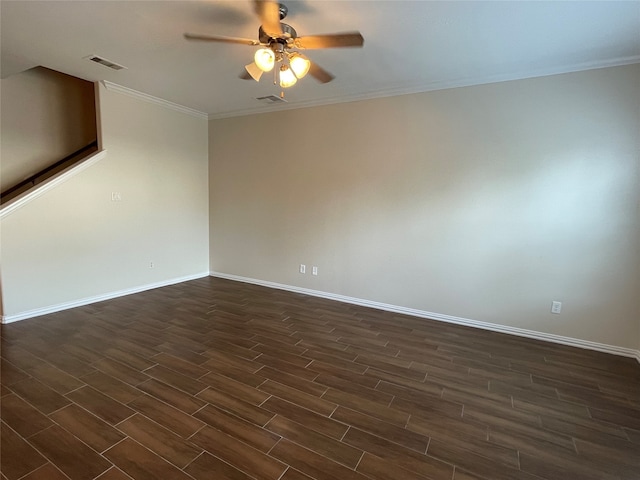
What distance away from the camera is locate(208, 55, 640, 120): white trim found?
114 inches

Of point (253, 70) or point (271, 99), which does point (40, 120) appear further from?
point (253, 70)

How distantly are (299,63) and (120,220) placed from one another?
11.1ft

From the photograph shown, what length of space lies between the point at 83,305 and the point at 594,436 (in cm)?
504

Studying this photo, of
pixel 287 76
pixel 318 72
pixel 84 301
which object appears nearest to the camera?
pixel 287 76

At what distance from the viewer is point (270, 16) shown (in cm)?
197

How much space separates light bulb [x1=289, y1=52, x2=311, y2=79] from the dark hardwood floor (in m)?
2.35

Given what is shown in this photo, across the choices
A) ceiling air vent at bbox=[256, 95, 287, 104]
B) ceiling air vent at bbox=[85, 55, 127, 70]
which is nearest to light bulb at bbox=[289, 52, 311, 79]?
ceiling air vent at bbox=[256, 95, 287, 104]

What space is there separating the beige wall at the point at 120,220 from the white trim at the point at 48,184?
0.15 feet

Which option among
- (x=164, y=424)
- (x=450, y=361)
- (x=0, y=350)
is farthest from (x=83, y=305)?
(x=450, y=361)

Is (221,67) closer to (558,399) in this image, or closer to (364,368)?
(364,368)

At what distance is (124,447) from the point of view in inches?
68.3

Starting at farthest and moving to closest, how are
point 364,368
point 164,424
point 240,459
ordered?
1. point 364,368
2. point 164,424
3. point 240,459

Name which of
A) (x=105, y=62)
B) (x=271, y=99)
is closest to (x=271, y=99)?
(x=271, y=99)

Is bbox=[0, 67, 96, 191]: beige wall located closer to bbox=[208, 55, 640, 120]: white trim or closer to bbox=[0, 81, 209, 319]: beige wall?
bbox=[0, 81, 209, 319]: beige wall
